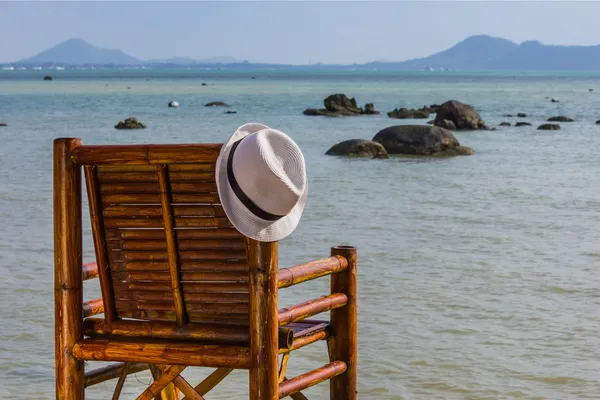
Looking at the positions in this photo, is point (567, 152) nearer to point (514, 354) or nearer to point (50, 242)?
point (50, 242)

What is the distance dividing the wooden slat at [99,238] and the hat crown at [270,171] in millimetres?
577

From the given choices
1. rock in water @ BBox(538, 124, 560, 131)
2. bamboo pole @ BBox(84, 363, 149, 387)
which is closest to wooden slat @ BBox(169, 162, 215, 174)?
bamboo pole @ BBox(84, 363, 149, 387)

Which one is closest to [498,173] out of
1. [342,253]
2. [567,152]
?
[567,152]

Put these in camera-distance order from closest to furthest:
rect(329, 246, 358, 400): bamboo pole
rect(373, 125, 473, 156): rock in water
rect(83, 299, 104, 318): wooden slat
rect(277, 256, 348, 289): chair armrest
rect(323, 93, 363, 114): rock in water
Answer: rect(277, 256, 348, 289): chair armrest → rect(83, 299, 104, 318): wooden slat → rect(329, 246, 358, 400): bamboo pole → rect(373, 125, 473, 156): rock in water → rect(323, 93, 363, 114): rock in water

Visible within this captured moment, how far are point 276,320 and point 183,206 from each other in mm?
504

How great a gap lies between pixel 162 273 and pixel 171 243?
139 mm

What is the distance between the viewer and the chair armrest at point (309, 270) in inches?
151

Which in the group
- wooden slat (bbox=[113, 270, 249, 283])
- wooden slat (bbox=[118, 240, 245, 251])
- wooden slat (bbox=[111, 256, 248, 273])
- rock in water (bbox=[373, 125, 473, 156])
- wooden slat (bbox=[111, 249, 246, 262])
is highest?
wooden slat (bbox=[118, 240, 245, 251])

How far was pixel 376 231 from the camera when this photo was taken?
1142 cm

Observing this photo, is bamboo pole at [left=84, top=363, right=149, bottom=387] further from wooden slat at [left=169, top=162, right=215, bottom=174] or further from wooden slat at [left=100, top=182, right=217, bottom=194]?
wooden slat at [left=169, top=162, right=215, bottom=174]

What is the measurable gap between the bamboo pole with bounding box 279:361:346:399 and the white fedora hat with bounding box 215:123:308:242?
77 centimetres

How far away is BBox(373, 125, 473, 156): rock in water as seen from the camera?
2200 cm

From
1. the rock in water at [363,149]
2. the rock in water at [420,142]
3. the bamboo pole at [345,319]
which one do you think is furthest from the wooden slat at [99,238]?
the rock in water at [420,142]

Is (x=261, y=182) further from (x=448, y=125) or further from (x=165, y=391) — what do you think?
(x=448, y=125)
